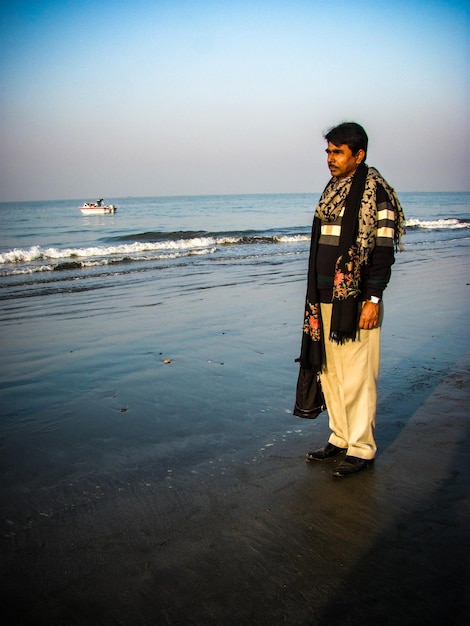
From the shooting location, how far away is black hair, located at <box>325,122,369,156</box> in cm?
293

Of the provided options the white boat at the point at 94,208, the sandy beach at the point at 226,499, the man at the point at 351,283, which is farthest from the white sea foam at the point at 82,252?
the white boat at the point at 94,208

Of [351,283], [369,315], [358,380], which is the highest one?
[351,283]

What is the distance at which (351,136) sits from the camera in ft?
9.60

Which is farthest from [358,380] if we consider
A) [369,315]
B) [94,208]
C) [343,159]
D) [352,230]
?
[94,208]

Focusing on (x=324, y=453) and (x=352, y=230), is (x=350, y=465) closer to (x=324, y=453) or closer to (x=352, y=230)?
(x=324, y=453)

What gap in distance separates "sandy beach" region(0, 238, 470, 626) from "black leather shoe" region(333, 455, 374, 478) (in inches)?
2.1

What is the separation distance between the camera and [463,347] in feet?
17.8

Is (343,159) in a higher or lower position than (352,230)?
higher

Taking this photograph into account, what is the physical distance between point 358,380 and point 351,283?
1.93 ft

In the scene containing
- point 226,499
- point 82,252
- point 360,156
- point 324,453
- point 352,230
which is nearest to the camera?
point 226,499

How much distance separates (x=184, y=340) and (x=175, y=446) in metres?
2.76

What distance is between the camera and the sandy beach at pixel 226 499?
1.98 m

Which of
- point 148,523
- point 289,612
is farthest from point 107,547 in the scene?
point 289,612

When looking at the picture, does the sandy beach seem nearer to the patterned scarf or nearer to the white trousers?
the white trousers
